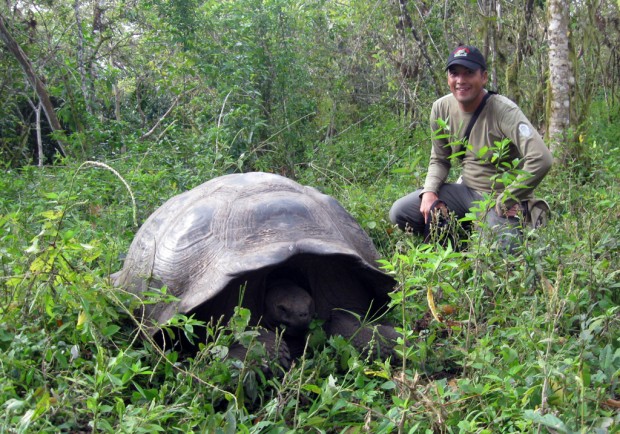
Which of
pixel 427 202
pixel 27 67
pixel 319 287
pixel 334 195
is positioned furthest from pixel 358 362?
pixel 27 67

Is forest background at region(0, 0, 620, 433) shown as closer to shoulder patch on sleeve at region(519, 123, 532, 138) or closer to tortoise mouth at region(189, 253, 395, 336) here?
tortoise mouth at region(189, 253, 395, 336)

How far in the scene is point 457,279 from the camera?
2498 mm

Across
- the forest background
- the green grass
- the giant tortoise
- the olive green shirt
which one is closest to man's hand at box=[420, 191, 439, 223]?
the olive green shirt

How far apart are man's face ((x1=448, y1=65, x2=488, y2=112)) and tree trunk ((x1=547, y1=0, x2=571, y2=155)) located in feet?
4.23

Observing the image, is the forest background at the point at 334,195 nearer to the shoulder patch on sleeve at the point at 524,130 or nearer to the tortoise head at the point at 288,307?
the tortoise head at the point at 288,307

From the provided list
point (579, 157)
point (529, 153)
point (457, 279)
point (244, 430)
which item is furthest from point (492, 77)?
point (244, 430)

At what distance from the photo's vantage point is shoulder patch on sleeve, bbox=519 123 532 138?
339 cm

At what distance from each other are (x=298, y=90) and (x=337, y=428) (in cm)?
487

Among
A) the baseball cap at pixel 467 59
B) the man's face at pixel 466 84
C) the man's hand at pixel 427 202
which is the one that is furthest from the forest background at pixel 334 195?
the baseball cap at pixel 467 59

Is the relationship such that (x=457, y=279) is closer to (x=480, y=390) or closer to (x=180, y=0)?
(x=480, y=390)

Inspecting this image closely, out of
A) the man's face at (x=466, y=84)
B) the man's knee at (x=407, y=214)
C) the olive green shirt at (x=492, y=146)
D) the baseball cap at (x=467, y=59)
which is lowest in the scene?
the man's knee at (x=407, y=214)

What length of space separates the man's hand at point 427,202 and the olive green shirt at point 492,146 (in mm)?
41

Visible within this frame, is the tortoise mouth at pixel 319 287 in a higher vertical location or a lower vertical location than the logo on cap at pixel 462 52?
lower

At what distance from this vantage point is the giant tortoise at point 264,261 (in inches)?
91.6
